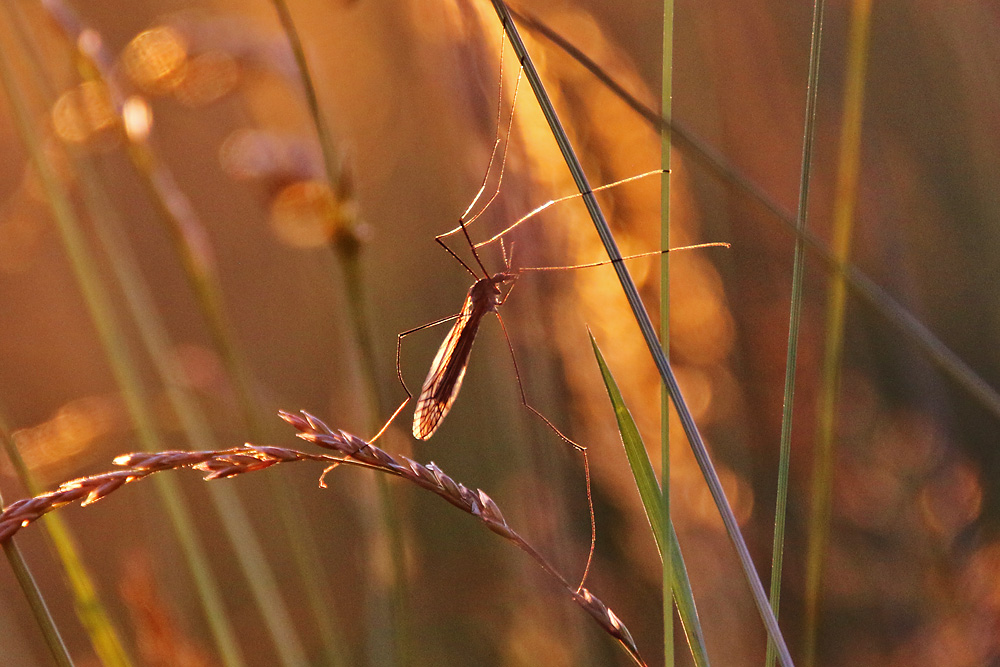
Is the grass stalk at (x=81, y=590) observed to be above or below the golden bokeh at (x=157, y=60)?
below

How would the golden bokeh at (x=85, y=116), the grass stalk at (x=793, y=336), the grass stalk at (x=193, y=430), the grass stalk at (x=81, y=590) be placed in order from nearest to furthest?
the grass stalk at (x=793, y=336) → the grass stalk at (x=81, y=590) → the grass stalk at (x=193, y=430) → the golden bokeh at (x=85, y=116)

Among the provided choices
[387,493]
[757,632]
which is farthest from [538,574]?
[387,493]

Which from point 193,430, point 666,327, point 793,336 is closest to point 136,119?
point 193,430

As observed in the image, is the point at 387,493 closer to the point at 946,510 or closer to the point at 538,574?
the point at 538,574

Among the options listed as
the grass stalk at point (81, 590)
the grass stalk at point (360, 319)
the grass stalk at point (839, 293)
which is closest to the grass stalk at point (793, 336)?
the grass stalk at point (839, 293)

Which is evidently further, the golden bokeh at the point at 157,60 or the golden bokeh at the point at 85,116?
the golden bokeh at the point at 157,60

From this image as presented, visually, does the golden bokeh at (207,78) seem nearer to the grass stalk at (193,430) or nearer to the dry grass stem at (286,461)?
the grass stalk at (193,430)

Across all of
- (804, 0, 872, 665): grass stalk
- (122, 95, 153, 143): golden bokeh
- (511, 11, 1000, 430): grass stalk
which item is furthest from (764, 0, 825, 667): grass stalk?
(122, 95, 153, 143): golden bokeh

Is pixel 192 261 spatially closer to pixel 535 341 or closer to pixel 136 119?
pixel 136 119
